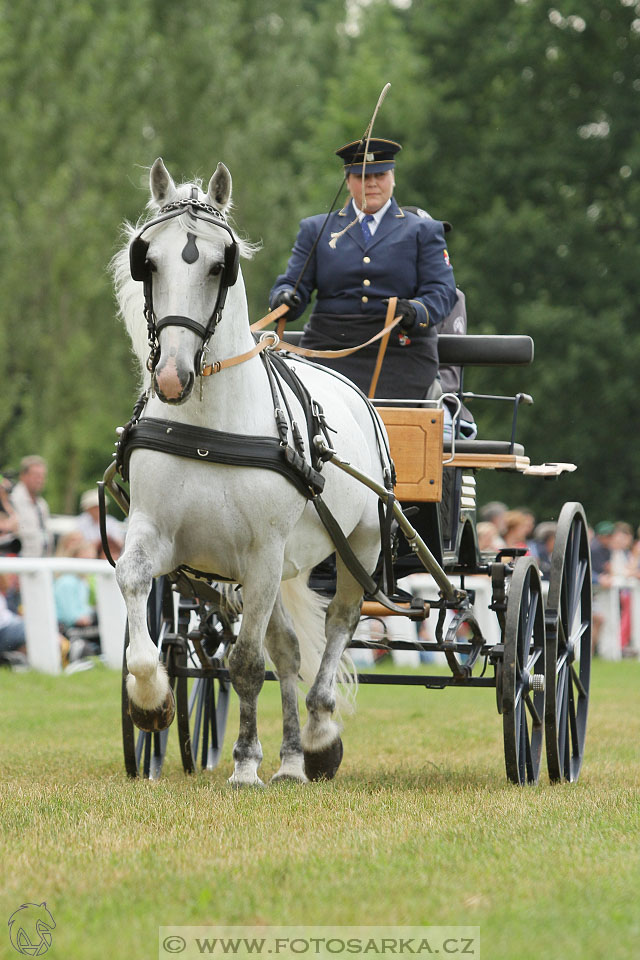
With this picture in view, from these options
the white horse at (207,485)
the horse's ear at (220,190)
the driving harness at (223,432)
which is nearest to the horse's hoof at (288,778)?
the white horse at (207,485)

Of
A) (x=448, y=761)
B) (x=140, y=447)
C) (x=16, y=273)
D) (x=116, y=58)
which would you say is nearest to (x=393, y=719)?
(x=448, y=761)

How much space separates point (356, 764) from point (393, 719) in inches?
128

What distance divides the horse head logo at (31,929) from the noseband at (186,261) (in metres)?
2.29

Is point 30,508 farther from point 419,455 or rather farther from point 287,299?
point 419,455

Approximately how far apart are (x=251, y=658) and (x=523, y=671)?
4.74 feet

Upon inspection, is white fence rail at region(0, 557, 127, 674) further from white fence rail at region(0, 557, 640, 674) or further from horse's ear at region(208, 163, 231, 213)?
horse's ear at region(208, 163, 231, 213)

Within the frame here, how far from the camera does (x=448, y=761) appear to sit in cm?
792

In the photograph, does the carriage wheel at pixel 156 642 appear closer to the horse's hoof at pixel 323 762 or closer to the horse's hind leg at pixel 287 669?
the horse's hind leg at pixel 287 669

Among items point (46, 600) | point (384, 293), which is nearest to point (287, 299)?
point (384, 293)

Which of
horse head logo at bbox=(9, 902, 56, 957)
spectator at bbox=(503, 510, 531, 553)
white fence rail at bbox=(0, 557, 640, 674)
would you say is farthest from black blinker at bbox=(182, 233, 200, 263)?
spectator at bbox=(503, 510, 531, 553)

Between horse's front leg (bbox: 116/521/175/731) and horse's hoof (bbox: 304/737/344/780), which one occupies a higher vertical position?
horse's front leg (bbox: 116/521/175/731)

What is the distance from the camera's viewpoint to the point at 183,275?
5406 millimetres

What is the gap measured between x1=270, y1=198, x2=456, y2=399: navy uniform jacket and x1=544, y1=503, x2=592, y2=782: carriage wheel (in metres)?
1.08

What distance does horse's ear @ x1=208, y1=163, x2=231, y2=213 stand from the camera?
5.71 meters
